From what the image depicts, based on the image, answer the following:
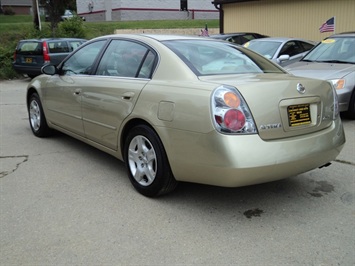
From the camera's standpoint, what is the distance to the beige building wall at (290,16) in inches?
536

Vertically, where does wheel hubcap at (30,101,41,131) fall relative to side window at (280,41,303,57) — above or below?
below

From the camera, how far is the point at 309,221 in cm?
349

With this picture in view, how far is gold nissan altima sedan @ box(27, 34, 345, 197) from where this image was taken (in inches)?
128

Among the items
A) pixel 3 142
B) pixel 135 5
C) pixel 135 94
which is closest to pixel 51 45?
pixel 3 142

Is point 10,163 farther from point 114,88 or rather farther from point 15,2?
point 15,2

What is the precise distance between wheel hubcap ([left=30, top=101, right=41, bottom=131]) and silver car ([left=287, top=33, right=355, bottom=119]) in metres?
4.45

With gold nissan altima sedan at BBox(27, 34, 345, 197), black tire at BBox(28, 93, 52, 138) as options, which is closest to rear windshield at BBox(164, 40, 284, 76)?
gold nissan altima sedan at BBox(27, 34, 345, 197)

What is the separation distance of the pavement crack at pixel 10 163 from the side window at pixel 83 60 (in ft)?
4.07

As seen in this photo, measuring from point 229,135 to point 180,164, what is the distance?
542 millimetres

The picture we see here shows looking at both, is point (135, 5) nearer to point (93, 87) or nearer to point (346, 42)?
point (346, 42)

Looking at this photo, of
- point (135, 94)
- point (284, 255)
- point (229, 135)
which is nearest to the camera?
point (284, 255)

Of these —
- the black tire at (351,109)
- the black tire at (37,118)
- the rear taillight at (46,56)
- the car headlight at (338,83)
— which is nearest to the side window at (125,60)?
the black tire at (37,118)

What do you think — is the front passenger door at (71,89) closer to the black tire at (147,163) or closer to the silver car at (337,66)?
the black tire at (147,163)

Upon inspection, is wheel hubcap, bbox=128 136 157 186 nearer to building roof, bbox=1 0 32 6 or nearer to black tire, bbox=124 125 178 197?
black tire, bbox=124 125 178 197
